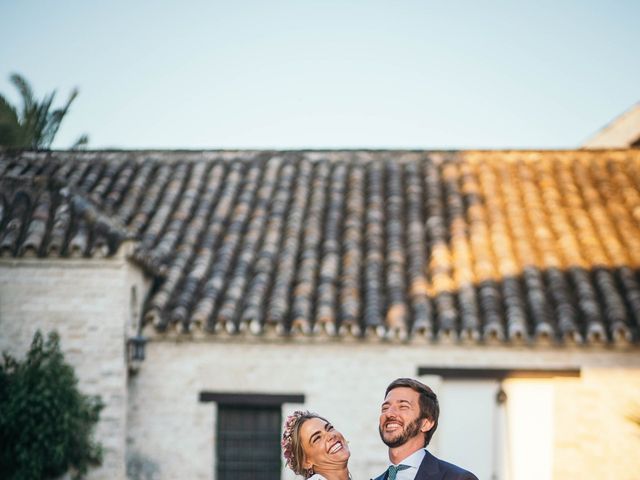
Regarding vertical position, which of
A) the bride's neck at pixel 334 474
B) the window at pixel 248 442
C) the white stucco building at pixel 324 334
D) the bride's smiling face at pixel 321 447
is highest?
the white stucco building at pixel 324 334

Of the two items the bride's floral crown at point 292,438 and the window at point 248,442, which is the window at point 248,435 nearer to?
the window at point 248,442

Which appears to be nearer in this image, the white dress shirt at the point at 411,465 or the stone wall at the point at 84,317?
the white dress shirt at the point at 411,465

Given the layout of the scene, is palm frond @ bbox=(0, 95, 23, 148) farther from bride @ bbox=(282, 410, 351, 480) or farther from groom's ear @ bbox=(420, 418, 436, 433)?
groom's ear @ bbox=(420, 418, 436, 433)

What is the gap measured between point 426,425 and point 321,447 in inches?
22.6

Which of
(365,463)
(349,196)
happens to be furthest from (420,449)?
(349,196)

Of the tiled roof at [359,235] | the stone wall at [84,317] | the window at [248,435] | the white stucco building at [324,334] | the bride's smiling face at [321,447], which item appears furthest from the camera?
the window at [248,435]

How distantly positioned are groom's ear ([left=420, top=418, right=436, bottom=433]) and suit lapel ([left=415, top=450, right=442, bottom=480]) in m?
0.15

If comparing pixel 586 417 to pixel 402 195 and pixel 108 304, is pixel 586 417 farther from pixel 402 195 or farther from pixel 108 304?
pixel 108 304

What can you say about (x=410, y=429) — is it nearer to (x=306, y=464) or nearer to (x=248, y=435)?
(x=306, y=464)

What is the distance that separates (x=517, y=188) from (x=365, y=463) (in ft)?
17.1

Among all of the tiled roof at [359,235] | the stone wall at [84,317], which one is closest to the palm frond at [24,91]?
the tiled roof at [359,235]

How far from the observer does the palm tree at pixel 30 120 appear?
20.4 m

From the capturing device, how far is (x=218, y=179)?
16.9m

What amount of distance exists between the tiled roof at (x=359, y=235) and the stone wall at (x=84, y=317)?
0.26 meters
